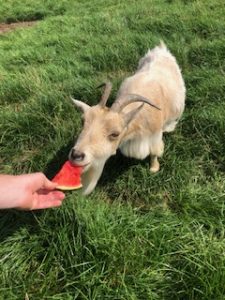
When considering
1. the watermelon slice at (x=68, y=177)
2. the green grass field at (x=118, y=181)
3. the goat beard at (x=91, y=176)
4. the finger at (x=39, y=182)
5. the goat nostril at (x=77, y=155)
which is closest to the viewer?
the finger at (x=39, y=182)

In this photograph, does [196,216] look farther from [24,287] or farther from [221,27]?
[221,27]

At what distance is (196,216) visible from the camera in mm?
4566

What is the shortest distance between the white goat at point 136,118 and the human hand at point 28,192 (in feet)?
1.17

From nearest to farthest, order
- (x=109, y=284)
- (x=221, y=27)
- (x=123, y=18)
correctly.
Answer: (x=109, y=284)
(x=221, y=27)
(x=123, y=18)

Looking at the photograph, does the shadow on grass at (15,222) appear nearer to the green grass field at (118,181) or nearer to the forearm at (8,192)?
the green grass field at (118,181)

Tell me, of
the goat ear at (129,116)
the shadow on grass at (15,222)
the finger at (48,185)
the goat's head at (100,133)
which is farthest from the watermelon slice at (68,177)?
the goat ear at (129,116)

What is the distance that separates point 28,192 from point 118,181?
1789 millimetres

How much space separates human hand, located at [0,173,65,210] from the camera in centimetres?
350

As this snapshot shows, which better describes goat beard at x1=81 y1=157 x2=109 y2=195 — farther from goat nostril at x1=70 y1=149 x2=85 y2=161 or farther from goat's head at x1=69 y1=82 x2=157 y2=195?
goat nostril at x1=70 y1=149 x2=85 y2=161

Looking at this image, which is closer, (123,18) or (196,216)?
(196,216)

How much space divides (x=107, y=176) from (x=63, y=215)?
1219 mm

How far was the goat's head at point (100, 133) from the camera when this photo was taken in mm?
4320

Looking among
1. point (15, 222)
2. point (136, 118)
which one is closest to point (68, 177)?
point (15, 222)

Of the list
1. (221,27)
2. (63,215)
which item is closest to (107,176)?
(63,215)
